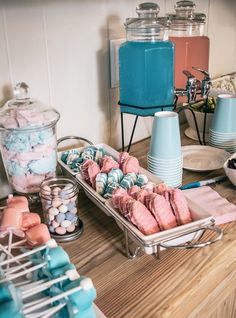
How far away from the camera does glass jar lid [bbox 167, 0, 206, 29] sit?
100cm

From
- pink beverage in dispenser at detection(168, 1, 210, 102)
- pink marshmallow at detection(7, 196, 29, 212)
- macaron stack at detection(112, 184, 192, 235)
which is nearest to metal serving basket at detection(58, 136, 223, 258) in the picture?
macaron stack at detection(112, 184, 192, 235)

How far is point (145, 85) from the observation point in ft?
2.86

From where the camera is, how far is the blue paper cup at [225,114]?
93 cm

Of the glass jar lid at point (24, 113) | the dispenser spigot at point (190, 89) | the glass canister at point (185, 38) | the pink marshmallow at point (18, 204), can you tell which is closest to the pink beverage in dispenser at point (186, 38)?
the glass canister at point (185, 38)

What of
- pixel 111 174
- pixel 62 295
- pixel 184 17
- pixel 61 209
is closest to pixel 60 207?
pixel 61 209

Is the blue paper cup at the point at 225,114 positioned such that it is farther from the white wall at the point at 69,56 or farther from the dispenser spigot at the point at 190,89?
the white wall at the point at 69,56

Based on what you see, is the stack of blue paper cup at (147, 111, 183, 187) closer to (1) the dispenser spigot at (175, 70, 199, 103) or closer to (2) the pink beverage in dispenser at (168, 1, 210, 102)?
(1) the dispenser spigot at (175, 70, 199, 103)

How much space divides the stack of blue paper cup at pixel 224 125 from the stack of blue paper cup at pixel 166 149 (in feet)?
0.72

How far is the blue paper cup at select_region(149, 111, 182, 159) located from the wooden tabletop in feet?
0.61

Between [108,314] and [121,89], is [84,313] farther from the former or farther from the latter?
[121,89]

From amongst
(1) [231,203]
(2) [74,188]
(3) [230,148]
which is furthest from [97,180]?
(3) [230,148]

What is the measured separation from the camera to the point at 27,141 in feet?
2.23

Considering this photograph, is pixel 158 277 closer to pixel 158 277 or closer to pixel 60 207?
pixel 158 277

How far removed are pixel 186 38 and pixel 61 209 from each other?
0.62 m
